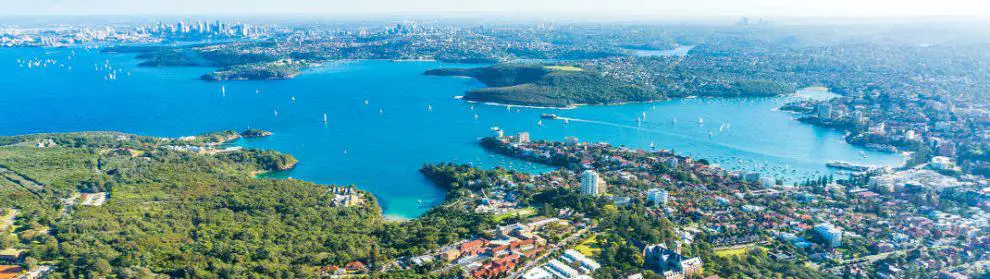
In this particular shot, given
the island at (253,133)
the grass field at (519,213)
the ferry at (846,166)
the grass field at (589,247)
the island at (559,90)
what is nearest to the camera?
the grass field at (589,247)

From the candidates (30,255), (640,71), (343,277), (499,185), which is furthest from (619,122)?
(30,255)

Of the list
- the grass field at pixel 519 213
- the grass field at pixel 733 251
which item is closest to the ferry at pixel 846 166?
the grass field at pixel 733 251

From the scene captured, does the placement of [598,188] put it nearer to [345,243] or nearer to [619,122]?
[345,243]

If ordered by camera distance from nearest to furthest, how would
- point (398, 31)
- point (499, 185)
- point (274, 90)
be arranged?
point (499, 185)
point (274, 90)
point (398, 31)

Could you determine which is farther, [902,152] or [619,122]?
[619,122]

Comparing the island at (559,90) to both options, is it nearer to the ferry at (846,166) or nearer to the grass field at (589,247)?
the ferry at (846,166)

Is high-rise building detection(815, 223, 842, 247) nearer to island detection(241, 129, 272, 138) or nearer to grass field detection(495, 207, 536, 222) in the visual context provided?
grass field detection(495, 207, 536, 222)

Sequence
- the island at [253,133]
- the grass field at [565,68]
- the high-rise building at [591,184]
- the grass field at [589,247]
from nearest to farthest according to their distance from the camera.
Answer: the grass field at [589,247]
the high-rise building at [591,184]
the island at [253,133]
the grass field at [565,68]

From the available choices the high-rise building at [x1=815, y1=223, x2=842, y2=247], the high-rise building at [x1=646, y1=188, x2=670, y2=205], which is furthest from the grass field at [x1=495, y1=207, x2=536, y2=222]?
the high-rise building at [x1=815, y1=223, x2=842, y2=247]
